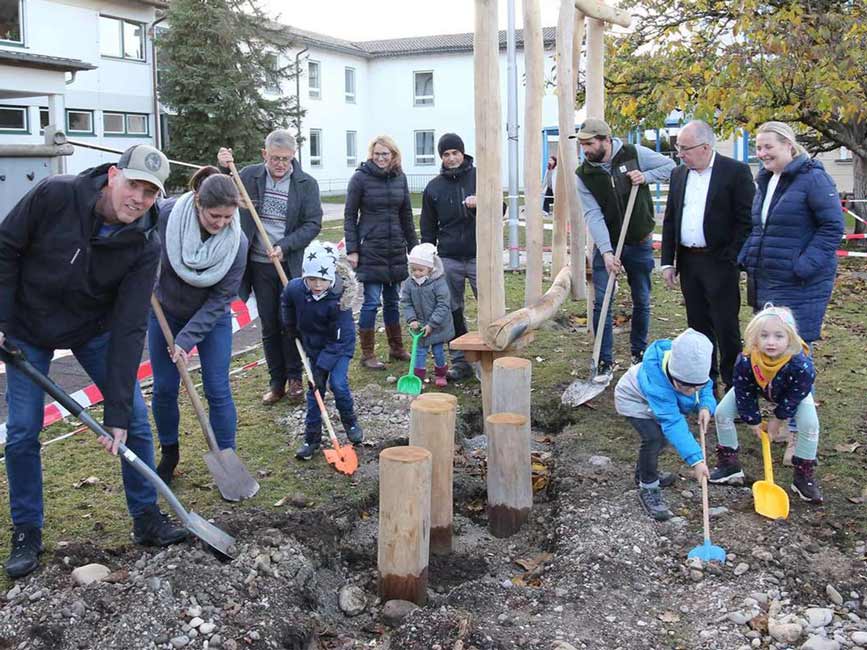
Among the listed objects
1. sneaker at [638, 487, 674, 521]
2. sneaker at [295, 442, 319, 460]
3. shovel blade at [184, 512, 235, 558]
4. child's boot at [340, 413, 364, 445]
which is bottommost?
sneaker at [638, 487, 674, 521]

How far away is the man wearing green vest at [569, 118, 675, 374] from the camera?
253 inches

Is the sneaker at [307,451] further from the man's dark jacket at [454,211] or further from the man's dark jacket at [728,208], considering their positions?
Answer: the man's dark jacket at [728,208]

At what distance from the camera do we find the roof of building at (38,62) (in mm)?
18375

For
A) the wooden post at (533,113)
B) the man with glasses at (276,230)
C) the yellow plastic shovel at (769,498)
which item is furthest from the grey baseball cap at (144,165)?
the yellow plastic shovel at (769,498)

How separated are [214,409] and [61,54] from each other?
2426 centimetres

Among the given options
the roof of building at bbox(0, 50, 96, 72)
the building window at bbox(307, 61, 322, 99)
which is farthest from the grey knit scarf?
the building window at bbox(307, 61, 322, 99)

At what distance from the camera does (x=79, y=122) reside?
27.3 m

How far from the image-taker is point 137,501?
13.6ft

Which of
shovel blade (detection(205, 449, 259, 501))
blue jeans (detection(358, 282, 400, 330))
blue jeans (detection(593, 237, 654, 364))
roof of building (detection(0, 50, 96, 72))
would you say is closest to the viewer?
shovel blade (detection(205, 449, 259, 501))

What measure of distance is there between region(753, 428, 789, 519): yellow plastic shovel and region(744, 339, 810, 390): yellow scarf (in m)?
0.33

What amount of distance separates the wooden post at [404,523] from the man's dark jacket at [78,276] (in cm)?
117

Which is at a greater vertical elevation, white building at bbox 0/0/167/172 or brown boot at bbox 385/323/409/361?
white building at bbox 0/0/167/172

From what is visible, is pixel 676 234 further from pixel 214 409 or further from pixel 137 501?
pixel 137 501

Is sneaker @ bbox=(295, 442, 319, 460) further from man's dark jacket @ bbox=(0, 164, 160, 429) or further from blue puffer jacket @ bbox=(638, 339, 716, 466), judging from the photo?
blue puffer jacket @ bbox=(638, 339, 716, 466)
